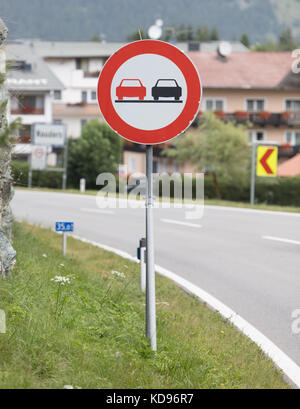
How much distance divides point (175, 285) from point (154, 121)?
16.6 feet

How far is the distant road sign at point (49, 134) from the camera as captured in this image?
42.5m

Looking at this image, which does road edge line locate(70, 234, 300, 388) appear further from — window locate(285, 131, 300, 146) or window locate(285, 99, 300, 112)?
window locate(285, 99, 300, 112)

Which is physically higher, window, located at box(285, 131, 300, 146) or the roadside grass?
window, located at box(285, 131, 300, 146)

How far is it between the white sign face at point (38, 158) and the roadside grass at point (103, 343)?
33767 mm

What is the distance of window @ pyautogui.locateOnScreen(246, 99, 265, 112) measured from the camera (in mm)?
62188

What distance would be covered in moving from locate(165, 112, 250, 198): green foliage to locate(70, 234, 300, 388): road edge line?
95.6ft

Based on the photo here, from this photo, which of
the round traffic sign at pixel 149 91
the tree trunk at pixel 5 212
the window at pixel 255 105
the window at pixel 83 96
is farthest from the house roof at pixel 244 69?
the round traffic sign at pixel 149 91

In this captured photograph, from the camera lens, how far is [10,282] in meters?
6.31

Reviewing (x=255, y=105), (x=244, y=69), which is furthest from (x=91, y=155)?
(x=244, y=69)

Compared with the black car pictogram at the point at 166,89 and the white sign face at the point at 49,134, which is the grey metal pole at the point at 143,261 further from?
the white sign face at the point at 49,134

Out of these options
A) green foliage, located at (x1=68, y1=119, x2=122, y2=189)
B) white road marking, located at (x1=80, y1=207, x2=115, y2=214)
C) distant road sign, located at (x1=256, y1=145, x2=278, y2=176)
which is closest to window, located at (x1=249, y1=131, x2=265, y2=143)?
green foliage, located at (x1=68, y1=119, x2=122, y2=189)

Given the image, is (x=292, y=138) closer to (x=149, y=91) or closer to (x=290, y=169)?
(x=290, y=169)

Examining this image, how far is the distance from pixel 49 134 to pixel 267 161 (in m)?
19.5

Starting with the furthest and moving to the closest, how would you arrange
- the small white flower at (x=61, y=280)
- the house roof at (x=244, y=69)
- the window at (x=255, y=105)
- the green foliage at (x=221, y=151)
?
the window at (x=255, y=105), the house roof at (x=244, y=69), the green foliage at (x=221, y=151), the small white flower at (x=61, y=280)
